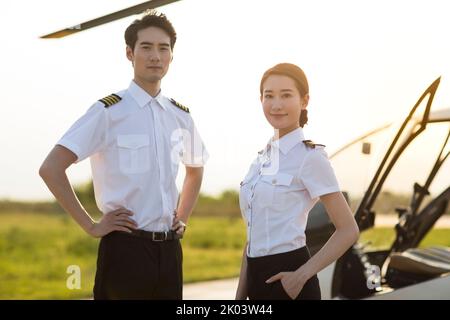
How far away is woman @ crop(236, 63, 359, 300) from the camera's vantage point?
87.2 inches

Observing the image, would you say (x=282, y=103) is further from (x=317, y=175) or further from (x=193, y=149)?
(x=193, y=149)

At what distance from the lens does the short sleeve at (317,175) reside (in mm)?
2209

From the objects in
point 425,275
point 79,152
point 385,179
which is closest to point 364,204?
point 385,179

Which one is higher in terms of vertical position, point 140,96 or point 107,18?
point 107,18

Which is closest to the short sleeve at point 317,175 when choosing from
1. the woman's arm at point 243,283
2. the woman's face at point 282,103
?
the woman's face at point 282,103

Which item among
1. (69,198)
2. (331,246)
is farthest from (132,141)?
(331,246)

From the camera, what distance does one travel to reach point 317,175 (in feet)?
7.30

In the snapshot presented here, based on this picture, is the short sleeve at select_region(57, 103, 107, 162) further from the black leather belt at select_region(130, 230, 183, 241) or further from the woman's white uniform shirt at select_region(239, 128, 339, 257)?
the woman's white uniform shirt at select_region(239, 128, 339, 257)

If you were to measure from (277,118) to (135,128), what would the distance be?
0.51 metres

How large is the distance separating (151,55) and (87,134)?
13.4 inches

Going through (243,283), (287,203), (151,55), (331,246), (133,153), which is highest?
(151,55)

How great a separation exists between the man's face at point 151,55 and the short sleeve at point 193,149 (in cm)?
28

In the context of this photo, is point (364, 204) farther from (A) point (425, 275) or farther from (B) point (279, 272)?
(B) point (279, 272)

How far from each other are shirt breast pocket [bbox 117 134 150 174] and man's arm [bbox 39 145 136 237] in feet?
0.48
